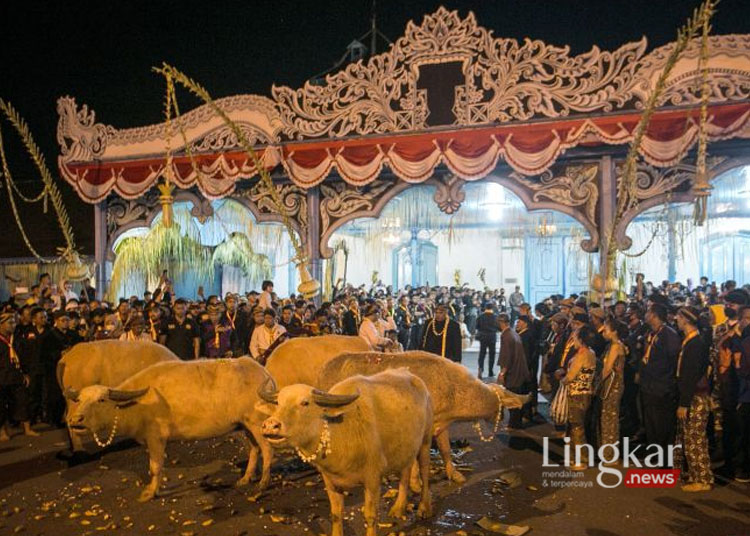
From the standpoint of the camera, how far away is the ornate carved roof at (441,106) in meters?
11.8

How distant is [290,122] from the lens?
45.1ft

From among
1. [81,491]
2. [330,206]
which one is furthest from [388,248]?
[81,491]

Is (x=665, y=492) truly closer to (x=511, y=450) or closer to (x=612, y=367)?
(x=612, y=367)

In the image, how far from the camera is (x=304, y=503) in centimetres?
630

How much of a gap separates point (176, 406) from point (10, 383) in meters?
4.09

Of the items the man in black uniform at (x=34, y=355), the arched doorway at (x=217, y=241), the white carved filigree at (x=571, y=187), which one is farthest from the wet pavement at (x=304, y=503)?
the arched doorway at (x=217, y=241)

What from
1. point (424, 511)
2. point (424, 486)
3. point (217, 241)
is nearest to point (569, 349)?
point (424, 486)

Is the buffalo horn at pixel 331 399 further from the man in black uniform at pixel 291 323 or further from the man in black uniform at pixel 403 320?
the man in black uniform at pixel 403 320

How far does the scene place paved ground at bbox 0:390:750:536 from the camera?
5.67 m

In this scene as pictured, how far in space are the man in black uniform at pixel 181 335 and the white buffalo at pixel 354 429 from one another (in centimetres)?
587

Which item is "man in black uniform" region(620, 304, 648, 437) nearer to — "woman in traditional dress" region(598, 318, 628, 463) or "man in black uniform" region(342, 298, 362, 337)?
"woman in traditional dress" region(598, 318, 628, 463)

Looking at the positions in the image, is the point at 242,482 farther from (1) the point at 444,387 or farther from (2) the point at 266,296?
(2) the point at 266,296

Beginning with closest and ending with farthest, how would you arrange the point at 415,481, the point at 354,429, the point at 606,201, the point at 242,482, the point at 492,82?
the point at 354,429
the point at 415,481
the point at 242,482
the point at 606,201
the point at 492,82

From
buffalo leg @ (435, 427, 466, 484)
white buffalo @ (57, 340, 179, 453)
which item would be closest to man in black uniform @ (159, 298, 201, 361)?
white buffalo @ (57, 340, 179, 453)
